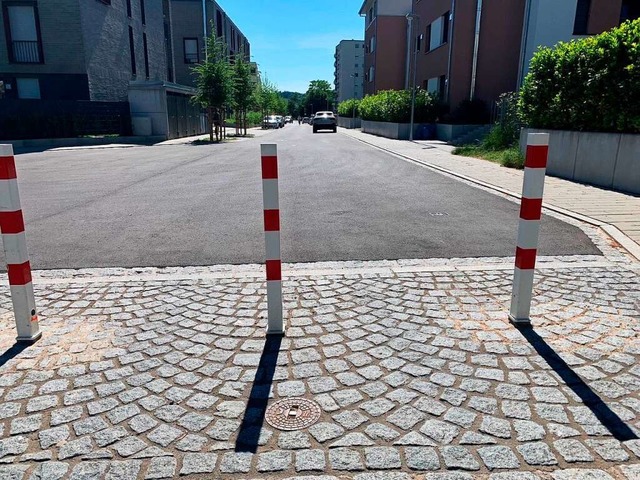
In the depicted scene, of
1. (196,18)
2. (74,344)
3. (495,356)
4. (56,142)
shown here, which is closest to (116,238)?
(74,344)

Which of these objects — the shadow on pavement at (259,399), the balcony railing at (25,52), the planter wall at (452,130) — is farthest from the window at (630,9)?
the balcony railing at (25,52)

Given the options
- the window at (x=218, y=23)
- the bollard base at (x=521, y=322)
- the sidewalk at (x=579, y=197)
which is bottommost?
the bollard base at (x=521, y=322)

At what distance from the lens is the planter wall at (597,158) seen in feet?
32.3

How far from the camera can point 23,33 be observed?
90.8ft

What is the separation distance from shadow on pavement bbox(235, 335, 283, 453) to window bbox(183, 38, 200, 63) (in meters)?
55.1

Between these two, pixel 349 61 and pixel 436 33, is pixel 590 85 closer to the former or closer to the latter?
pixel 436 33

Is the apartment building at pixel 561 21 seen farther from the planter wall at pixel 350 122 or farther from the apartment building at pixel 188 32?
the apartment building at pixel 188 32

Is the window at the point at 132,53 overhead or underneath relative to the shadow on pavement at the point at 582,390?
overhead

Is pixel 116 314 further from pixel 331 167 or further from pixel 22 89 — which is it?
pixel 22 89

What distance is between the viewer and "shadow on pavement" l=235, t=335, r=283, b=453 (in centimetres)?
252

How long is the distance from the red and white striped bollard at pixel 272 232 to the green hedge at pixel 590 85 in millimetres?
9084

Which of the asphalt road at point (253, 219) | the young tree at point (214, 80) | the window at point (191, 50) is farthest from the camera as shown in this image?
the window at point (191, 50)

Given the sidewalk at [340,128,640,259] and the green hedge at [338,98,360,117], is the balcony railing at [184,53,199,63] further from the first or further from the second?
the sidewalk at [340,128,640,259]

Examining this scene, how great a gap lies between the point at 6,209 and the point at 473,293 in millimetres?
3851
